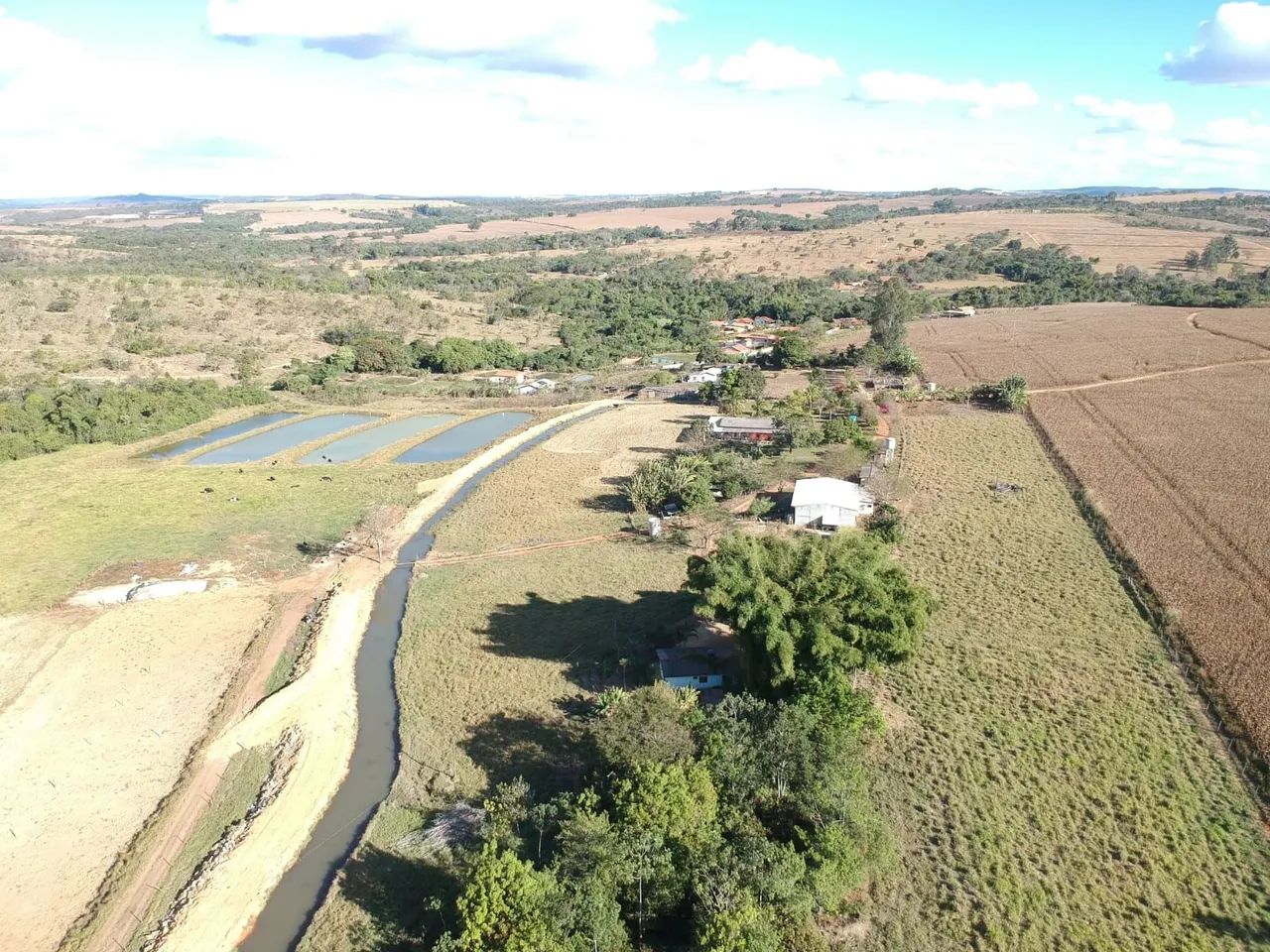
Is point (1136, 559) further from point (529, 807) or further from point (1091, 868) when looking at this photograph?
point (529, 807)

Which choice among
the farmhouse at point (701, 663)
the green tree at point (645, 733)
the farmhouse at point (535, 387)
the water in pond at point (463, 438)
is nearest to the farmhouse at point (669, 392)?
the farmhouse at point (535, 387)

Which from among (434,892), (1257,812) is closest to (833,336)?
(1257,812)

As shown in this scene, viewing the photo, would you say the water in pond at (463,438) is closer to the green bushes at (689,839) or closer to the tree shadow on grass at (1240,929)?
the green bushes at (689,839)

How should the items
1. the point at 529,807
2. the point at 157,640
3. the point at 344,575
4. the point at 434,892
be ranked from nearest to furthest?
the point at 434,892 → the point at 529,807 → the point at 157,640 → the point at 344,575

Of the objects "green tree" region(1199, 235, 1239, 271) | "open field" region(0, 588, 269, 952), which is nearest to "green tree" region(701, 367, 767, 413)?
"open field" region(0, 588, 269, 952)

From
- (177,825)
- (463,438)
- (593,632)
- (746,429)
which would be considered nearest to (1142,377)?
(746,429)

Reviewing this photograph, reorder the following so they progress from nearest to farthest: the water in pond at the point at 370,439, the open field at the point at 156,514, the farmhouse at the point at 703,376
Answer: the open field at the point at 156,514
the water in pond at the point at 370,439
the farmhouse at the point at 703,376
